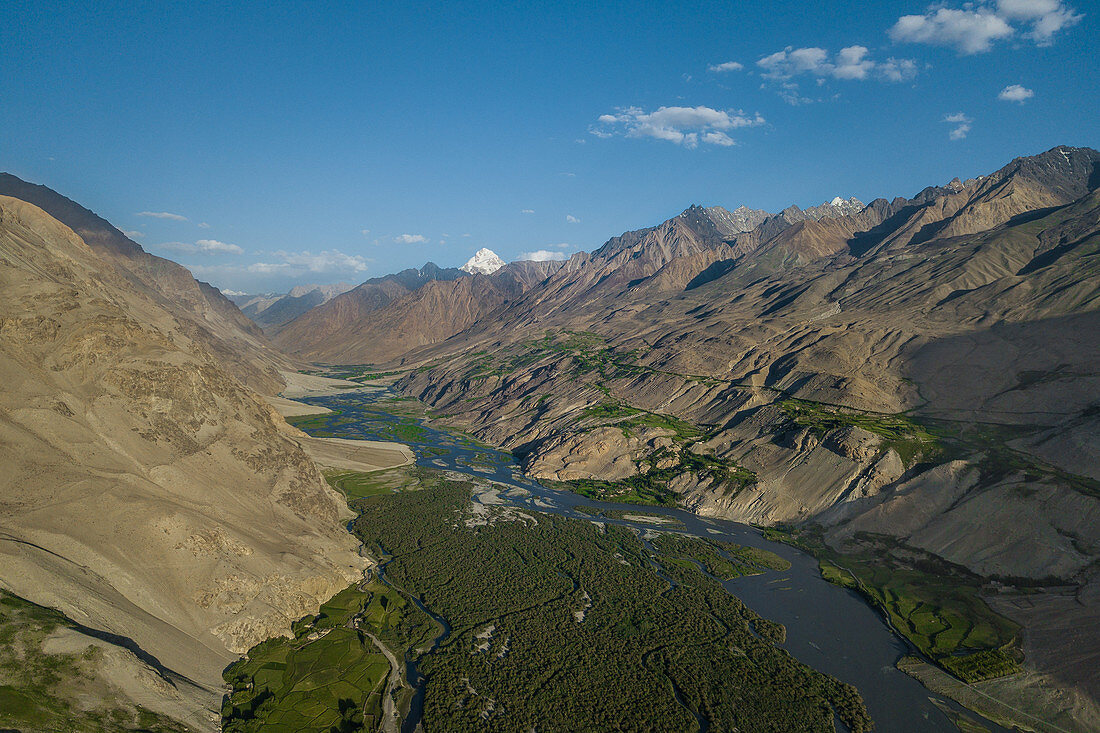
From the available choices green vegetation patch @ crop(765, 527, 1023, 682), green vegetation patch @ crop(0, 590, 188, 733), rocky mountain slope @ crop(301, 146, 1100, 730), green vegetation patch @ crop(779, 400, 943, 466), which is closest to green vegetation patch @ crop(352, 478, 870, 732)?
green vegetation patch @ crop(765, 527, 1023, 682)

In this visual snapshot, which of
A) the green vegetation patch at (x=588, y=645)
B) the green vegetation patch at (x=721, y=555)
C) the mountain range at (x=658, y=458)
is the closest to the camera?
the green vegetation patch at (x=588, y=645)

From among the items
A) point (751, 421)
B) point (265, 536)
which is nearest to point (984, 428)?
point (751, 421)

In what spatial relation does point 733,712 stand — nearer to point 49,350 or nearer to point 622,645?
point 622,645

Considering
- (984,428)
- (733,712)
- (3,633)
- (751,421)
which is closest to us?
(3,633)

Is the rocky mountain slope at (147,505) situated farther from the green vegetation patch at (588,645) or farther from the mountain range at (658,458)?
the green vegetation patch at (588,645)

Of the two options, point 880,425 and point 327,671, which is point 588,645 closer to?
point 327,671

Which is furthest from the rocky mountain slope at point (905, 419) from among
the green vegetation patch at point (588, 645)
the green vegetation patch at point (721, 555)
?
the green vegetation patch at point (588, 645)

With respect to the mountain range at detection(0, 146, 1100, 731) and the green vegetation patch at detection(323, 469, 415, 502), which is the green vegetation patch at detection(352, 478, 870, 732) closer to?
the mountain range at detection(0, 146, 1100, 731)
